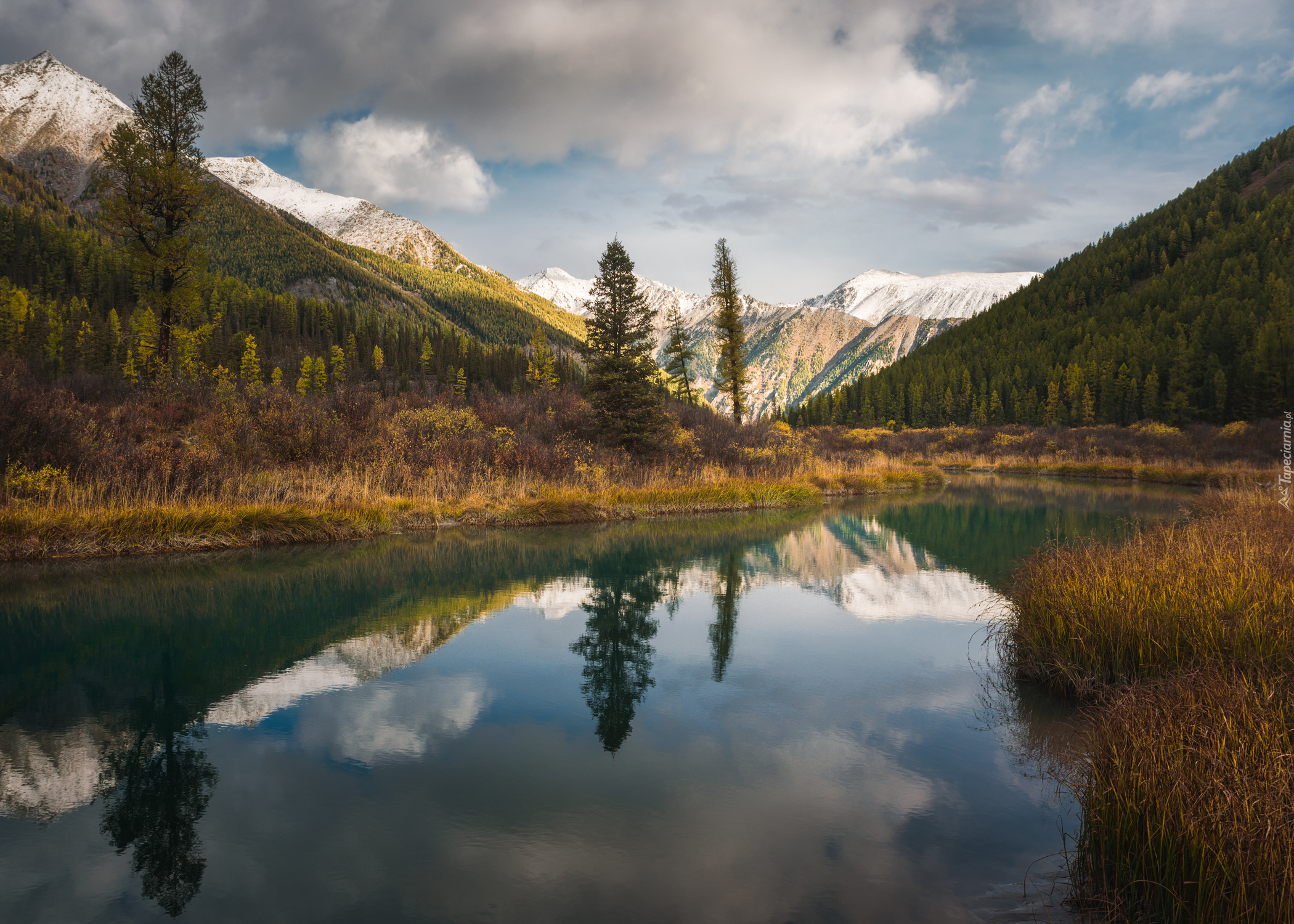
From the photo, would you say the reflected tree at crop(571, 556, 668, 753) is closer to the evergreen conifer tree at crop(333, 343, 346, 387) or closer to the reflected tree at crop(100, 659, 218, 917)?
the reflected tree at crop(100, 659, 218, 917)

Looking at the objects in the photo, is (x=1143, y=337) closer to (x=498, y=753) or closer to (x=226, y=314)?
(x=498, y=753)

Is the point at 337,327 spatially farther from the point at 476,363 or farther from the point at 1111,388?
the point at 1111,388

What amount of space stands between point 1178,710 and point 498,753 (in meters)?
4.88

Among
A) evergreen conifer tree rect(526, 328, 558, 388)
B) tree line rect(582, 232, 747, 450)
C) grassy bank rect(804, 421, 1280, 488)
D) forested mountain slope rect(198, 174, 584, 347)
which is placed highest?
forested mountain slope rect(198, 174, 584, 347)

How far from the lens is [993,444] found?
59.1m

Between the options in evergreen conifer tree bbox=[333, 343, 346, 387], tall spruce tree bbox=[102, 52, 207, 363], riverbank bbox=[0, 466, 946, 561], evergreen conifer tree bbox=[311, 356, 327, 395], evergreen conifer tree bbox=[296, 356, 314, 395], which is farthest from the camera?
evergreen conifer tree bbox=[333, 343, 346, 387]

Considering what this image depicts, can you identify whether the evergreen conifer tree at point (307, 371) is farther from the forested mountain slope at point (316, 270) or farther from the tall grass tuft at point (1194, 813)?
the tall grass tuft at point (1194, 813)

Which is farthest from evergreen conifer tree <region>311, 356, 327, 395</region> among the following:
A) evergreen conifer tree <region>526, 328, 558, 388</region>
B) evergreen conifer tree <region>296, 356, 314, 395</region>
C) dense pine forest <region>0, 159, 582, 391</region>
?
evergreen conifer tree <region>526, 328, 558, 388</region>

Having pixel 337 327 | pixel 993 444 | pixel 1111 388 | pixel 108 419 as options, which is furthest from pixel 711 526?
pixel 337 327

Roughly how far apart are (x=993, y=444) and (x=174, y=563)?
62360mm

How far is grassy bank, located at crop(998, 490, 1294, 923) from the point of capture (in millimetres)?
2770

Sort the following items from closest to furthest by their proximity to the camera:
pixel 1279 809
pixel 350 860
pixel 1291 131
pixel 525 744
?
1. pixel 1279 809
2. pixel 350 860
3. pixel 525 744
4. pixel 1291 131

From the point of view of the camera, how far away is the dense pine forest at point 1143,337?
2031 inches

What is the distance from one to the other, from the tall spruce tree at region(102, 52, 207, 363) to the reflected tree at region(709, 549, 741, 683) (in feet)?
62.7
